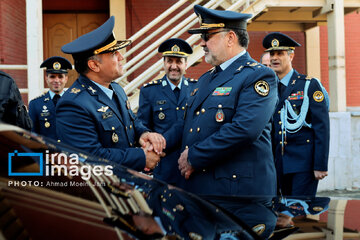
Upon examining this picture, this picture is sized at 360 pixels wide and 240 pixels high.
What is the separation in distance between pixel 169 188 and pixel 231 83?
1.02m

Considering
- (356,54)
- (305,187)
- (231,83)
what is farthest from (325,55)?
(231,83)

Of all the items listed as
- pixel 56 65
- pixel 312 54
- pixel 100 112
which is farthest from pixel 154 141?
pixel 312 54

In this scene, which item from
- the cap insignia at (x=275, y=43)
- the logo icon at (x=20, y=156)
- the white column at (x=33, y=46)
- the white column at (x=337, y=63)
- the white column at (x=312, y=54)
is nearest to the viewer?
the logo icon at (x=20, y=156)

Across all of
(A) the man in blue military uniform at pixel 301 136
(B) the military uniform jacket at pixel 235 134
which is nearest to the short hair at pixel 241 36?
(B) the military uniform jacket at pixel 235 134

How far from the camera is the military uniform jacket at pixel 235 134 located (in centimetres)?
265

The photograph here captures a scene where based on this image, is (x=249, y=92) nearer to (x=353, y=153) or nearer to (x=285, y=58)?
(x=285, y=58)

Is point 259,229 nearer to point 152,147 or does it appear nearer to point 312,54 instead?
point 152,147

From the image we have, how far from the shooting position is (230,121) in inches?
108

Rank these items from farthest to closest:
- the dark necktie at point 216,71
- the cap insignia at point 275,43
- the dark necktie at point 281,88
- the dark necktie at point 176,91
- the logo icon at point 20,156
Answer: the dark necktie at point 176,91, the cap insignia at point 275,43, the dark necktie at point 281,88, the dark necktie at point 216,71, the logo icon at point 20,156

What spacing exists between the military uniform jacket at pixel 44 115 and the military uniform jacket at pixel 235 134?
3.22 m

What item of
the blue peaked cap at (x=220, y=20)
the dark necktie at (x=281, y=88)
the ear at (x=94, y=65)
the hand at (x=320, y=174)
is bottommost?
the hand at (x=320, y=174)

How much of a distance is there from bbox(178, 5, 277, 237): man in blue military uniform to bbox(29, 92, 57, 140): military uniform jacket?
10.2 feet

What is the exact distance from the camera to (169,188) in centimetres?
203

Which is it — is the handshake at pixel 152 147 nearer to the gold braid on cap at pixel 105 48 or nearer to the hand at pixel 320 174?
the gold braid on cap at pixel 105 48
